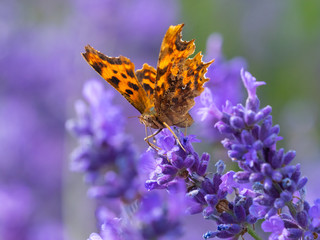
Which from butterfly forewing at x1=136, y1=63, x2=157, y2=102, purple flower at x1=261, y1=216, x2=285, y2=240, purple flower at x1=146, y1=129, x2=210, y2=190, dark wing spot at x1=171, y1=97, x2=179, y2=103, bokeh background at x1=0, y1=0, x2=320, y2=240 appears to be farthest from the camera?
bokeh background at x1=0, y1=0, x2=320, y2=240

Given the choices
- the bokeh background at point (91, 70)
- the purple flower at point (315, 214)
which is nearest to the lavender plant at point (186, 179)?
the purple flower at point (315, 214)

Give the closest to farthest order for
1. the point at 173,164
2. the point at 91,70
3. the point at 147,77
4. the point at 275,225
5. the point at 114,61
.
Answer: the point at 275,225
the point at 173,164
the point at 114,61
the point at 147,77
the point at 91,70

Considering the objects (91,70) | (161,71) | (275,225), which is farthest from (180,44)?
(91,70)

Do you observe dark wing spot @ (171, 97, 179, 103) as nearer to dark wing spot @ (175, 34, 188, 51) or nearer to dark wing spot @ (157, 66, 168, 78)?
dark wing spot @ (157, 66, 168, 78)

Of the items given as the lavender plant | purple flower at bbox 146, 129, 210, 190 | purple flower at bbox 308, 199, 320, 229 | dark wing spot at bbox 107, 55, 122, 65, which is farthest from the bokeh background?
purple flower at bbox 308, 199, 320, 229

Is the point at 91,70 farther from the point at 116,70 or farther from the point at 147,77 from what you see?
the point at 116,70

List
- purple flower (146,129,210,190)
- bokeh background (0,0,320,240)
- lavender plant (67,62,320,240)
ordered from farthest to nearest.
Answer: bokeh background (0,0,320,240)
purple flower (146,129,210,190)
lavender plant (67,62,320,240)

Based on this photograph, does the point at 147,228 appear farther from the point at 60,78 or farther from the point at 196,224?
the point at 60,78
